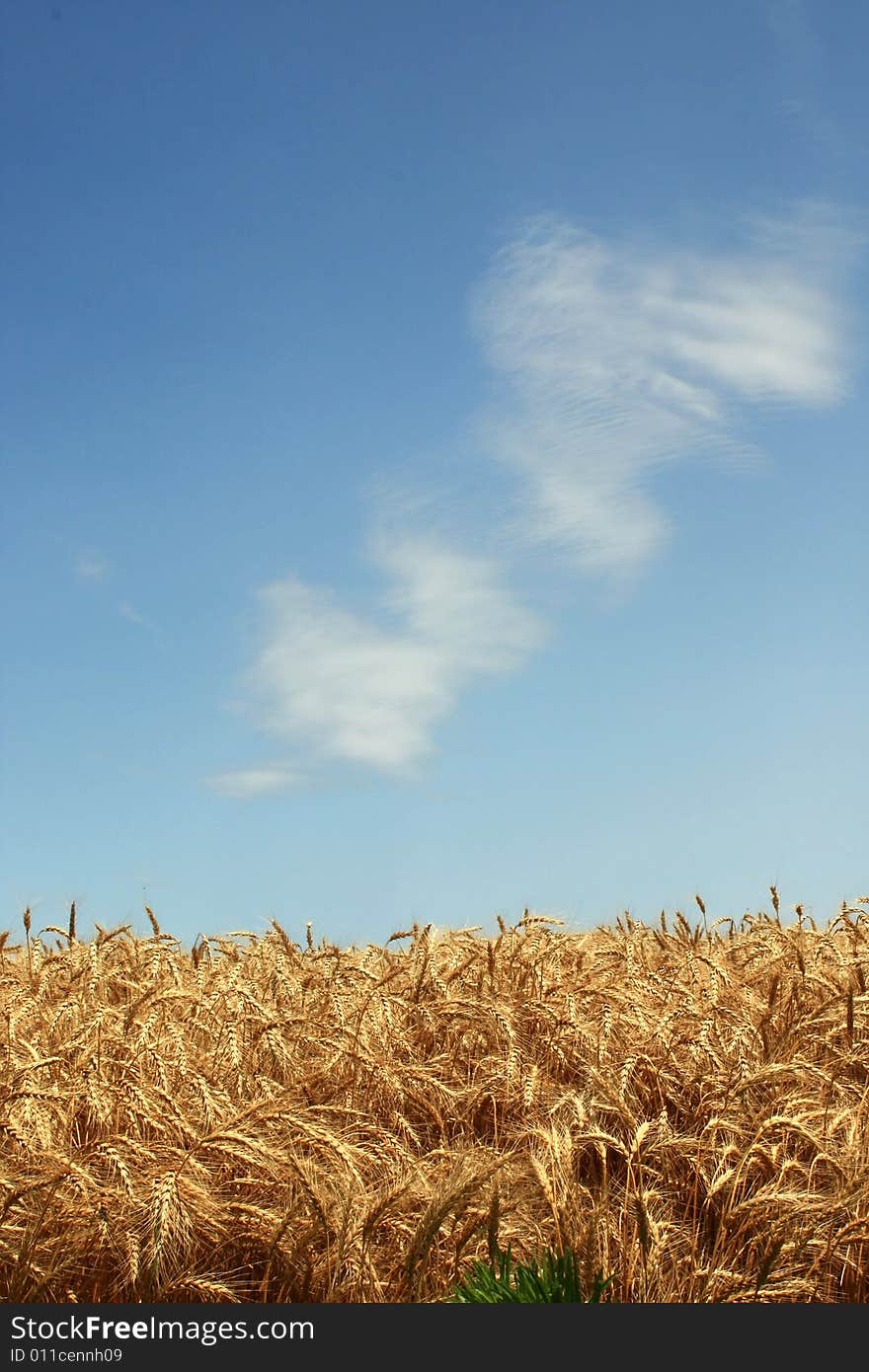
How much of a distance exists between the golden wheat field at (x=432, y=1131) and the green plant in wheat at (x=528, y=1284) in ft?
0.33

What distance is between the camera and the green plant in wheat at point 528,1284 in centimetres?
356

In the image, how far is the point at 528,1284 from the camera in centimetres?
358

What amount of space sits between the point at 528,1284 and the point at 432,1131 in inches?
63.8

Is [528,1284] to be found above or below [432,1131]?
below

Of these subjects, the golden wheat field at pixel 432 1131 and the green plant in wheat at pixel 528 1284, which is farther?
the golden wheat field at pixel 432 1131

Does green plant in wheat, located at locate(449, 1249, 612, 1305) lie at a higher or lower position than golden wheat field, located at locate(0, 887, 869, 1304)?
lower

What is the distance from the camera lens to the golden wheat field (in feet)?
13.2

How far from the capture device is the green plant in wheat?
3559 millimetres

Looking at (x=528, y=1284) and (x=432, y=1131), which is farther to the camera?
(x=432, y=1131)

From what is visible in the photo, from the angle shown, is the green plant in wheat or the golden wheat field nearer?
the green plant in wheat

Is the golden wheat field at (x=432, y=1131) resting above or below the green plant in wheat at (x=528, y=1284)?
above

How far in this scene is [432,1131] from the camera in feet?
16.9

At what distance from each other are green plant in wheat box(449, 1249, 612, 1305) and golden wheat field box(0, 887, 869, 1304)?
4.0 inches

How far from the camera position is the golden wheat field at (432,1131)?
403cm
